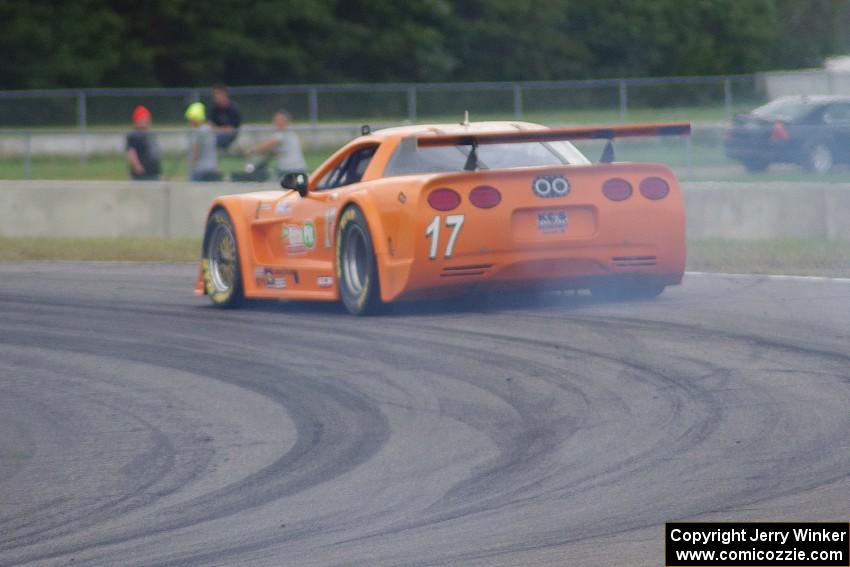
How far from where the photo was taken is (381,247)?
34.8 ft

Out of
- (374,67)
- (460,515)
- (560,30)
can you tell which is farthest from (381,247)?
(560,30)

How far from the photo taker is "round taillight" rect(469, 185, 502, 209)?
10523 mm

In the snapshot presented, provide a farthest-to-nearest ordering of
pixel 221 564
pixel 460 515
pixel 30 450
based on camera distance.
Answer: pixel 30 450 < pixel 460 515 < pixel 221 564

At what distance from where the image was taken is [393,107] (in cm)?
3341

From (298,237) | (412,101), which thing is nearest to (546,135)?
(298,237)

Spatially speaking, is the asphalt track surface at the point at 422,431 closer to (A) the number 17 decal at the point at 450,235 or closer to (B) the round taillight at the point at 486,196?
A: (A) the number 17 decal at the point at 450,235

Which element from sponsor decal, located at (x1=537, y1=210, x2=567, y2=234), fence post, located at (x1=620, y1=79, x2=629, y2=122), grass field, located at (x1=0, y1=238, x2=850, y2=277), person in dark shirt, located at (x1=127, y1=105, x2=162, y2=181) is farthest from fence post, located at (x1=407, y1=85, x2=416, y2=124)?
sponsor decal, located at (x1=537, y1=210, x2=567, y2=234)

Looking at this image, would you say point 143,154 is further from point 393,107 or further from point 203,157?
point 393,107

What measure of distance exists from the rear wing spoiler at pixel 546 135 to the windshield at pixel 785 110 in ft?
60.6

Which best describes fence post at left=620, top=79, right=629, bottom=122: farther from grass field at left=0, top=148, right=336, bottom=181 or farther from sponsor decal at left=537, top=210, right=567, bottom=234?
sponsor decal at left=537, top=210, right=567, bottom=234

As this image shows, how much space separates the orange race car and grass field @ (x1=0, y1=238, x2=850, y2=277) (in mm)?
2648

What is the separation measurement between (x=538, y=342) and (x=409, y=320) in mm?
1400

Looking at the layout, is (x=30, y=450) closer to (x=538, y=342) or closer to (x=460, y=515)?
(x=460, y=515)

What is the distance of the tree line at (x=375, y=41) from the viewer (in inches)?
1969
